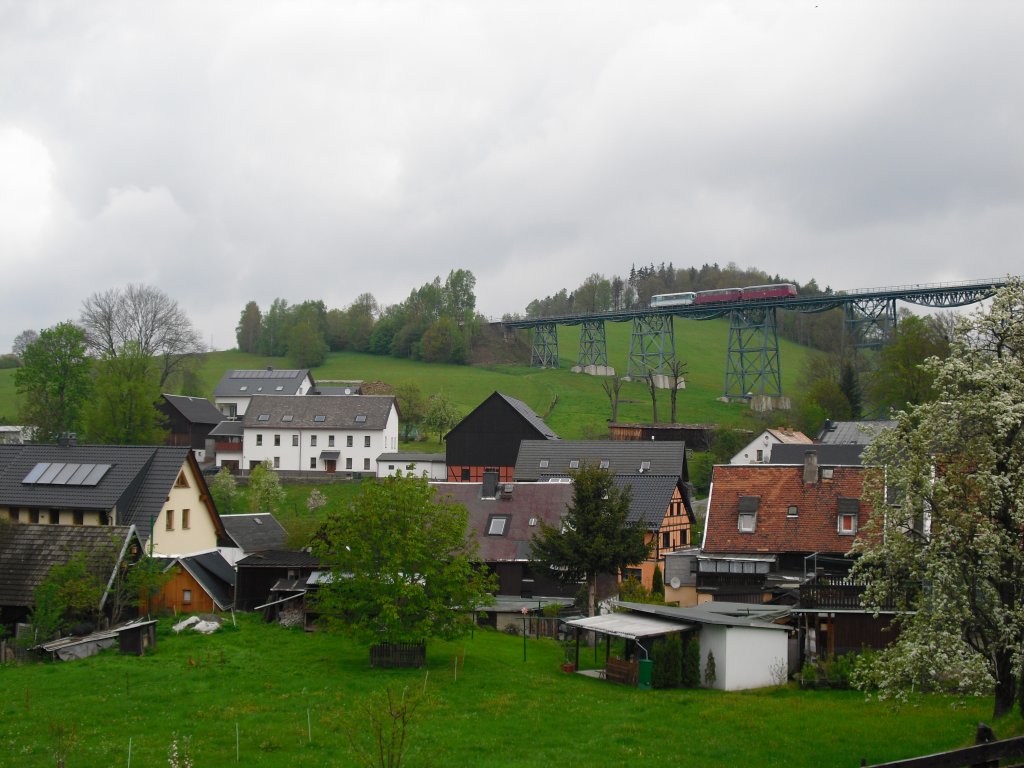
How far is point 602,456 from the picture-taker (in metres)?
54.7

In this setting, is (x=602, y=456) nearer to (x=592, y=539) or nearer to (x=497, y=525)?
(x=497, y=525)

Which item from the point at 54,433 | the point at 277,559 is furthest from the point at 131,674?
the point at 54,433

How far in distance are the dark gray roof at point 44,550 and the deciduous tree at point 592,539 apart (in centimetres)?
1249

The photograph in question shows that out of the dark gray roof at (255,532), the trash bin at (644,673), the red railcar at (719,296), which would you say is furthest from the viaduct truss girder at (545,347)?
the trash bin at (644,673)

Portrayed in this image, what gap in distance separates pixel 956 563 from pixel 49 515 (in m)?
28.7

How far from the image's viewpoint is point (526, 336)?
404 ft

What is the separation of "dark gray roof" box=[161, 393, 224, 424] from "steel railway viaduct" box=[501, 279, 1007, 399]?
113 ft

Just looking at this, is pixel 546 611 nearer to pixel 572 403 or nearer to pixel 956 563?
pixel 956 563

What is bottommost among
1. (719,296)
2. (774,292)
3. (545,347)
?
(545,347)

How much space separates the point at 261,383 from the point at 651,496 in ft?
172

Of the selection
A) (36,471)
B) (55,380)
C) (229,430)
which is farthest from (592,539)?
(229,430)

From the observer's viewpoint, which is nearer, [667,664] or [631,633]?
[631,633]

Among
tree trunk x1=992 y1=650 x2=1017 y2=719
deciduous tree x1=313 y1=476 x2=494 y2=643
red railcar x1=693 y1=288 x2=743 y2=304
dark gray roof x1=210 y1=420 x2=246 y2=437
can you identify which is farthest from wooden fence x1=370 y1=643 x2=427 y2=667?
red railcar x1=693 y1=288 x2=743 y2=304

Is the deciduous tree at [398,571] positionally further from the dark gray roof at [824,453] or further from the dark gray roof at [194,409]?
the dark gray roof at [194,409]
